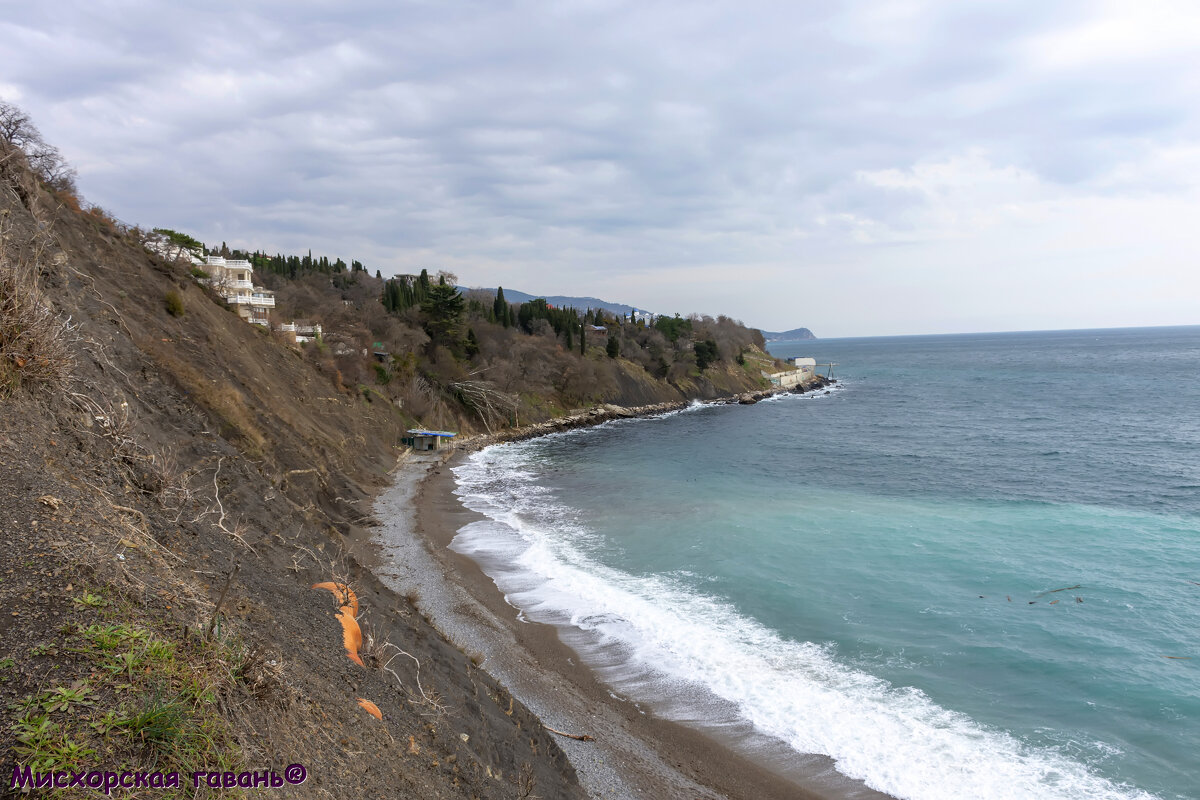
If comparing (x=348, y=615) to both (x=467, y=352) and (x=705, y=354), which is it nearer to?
(x=467, y=352)

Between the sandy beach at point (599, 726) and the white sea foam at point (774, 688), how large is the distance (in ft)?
1.78

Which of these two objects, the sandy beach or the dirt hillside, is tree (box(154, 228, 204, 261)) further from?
the sandy beach

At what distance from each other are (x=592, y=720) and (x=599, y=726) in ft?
0.78

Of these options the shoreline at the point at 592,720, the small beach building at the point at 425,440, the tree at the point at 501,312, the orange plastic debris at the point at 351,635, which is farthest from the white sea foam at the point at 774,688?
the tree at the point at 501,312

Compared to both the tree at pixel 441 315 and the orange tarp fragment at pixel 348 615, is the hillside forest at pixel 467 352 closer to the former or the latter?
the tree at pixel 441 315

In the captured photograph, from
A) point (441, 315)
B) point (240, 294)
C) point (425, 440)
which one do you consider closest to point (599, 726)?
point (425, 440)

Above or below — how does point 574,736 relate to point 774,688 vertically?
above

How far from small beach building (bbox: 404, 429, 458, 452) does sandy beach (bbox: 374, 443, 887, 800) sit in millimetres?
23435

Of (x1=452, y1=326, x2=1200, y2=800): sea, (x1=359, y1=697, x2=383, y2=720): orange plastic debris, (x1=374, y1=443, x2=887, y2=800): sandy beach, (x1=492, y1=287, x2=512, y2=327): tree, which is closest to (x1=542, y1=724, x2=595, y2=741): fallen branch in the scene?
(x1=374, y1=443, x2=887, y2=800): sandy beach

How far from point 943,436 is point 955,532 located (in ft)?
92.7

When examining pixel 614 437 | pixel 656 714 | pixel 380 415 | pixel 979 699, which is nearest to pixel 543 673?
pixel 656 714

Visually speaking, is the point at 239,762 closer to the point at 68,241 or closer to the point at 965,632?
the point at 965,632

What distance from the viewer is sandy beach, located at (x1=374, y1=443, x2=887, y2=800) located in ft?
35.1

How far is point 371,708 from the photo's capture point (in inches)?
291
